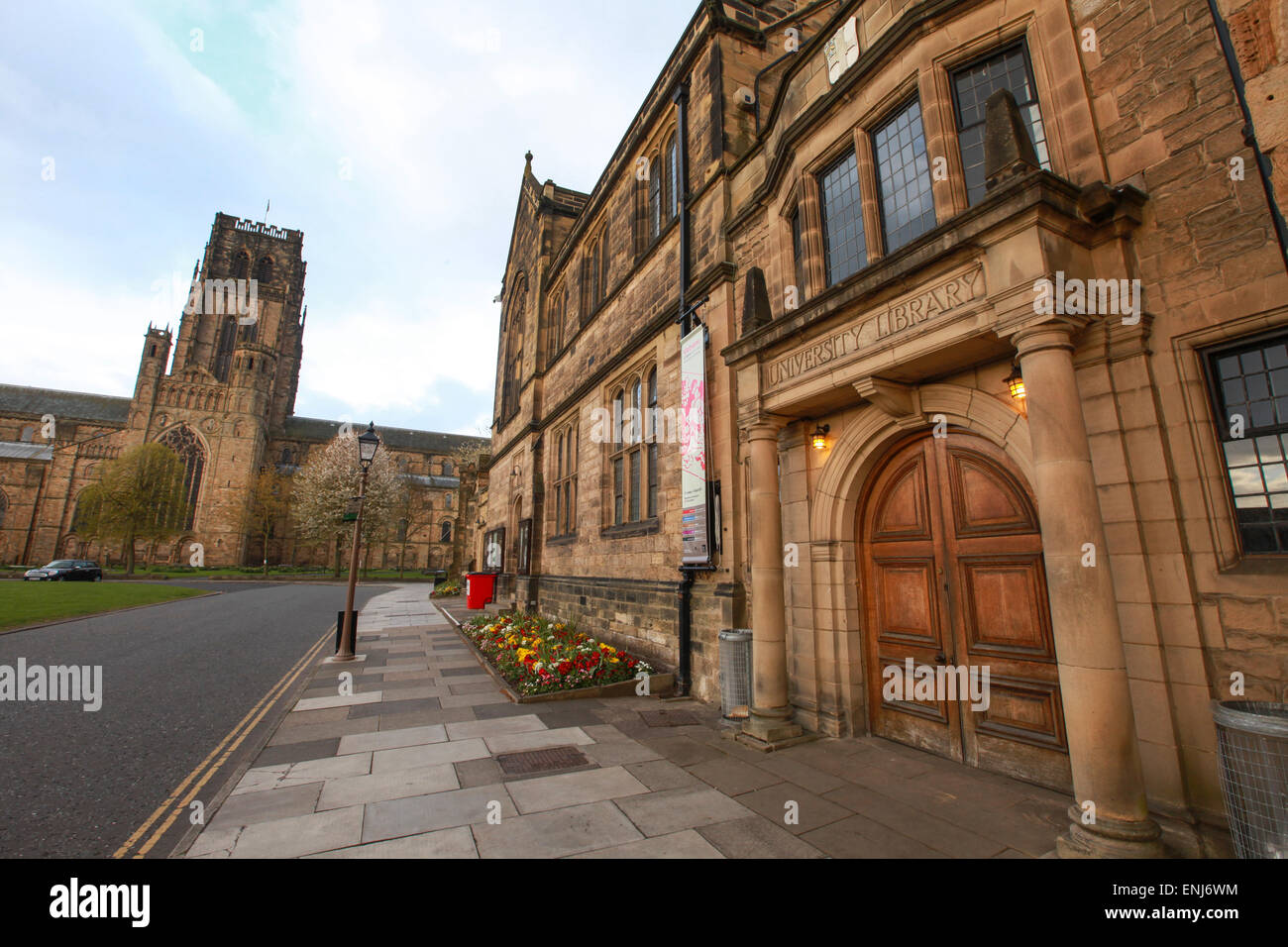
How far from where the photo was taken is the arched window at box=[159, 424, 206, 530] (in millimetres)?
53250

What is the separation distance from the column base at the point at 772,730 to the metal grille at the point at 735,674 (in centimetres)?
47

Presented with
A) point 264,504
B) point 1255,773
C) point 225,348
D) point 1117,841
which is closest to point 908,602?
point 1117,841

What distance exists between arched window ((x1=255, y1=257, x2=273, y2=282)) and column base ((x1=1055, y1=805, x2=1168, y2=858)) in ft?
281

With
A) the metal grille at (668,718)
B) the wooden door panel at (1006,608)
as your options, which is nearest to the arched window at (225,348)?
the metal grille at (668,718)

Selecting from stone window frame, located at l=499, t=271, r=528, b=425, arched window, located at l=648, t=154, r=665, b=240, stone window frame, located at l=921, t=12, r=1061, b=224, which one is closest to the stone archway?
stone window frame, located at l=921, t=12, r=1061, b=224

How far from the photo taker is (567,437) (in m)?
16.4

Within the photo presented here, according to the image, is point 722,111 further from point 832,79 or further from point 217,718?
point 217,718

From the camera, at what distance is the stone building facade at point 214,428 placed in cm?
5225

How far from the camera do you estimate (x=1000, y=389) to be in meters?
4.86

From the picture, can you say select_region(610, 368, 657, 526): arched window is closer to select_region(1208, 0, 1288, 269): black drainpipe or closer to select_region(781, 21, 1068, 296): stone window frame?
select_region(781, 21, 1068, 296): stone window frame

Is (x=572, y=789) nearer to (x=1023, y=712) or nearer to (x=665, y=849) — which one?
(x=665, y=849)
